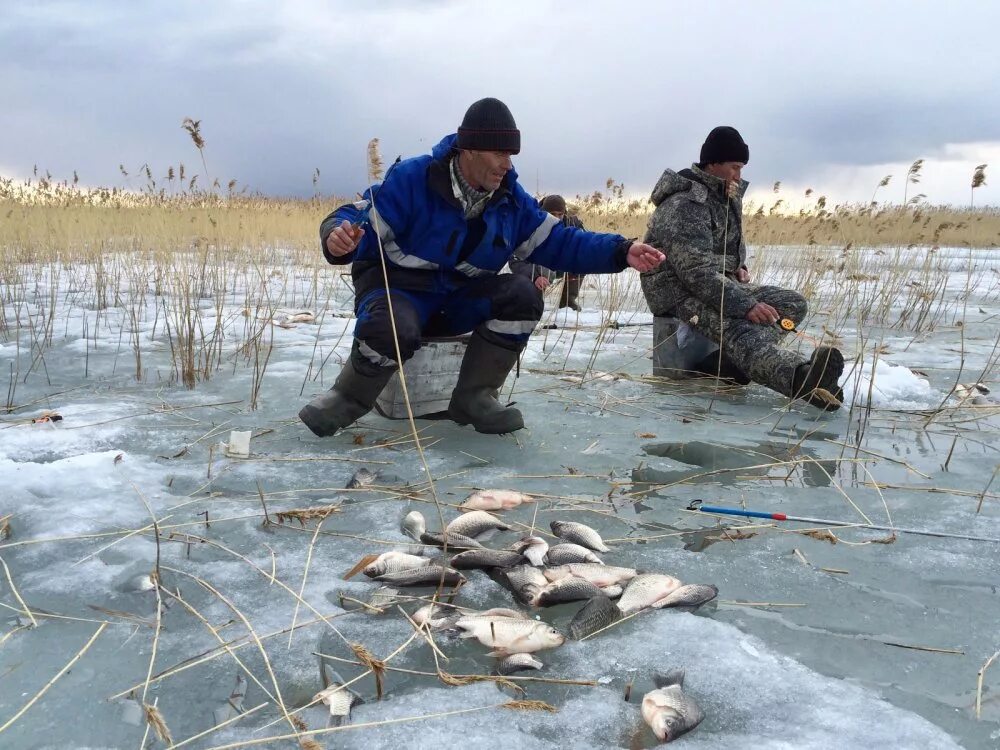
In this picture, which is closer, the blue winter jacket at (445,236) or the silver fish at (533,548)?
the silver fish at (533,548)

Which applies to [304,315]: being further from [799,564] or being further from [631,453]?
[799,564]

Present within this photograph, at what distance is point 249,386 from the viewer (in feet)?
13.5

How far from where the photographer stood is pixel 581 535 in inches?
84.7

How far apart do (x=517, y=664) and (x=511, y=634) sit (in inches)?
3.3

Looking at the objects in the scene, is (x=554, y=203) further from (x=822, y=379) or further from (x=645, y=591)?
(x=645, y=591)

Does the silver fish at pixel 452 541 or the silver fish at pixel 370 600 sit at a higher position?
the silver fish at pixel 452 541

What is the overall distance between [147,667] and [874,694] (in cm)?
148

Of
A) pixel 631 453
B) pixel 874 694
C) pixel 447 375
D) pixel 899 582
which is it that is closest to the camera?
pixel 874 694

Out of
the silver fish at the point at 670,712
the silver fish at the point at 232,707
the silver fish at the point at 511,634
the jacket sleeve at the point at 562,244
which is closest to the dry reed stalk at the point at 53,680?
the silver fish at the point at 232,707

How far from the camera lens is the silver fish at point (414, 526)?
220cm

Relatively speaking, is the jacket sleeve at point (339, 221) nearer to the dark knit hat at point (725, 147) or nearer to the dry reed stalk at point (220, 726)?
the dry reed stalk at point (220, 726)

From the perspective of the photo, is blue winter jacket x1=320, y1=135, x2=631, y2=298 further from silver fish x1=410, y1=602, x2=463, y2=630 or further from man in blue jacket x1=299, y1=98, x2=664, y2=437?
silver fish x1=410, y1=602, x2=463, y2=630

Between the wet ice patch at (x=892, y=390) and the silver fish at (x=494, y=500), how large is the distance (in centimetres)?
212

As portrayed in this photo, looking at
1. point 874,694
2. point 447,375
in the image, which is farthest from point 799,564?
point 447,375
